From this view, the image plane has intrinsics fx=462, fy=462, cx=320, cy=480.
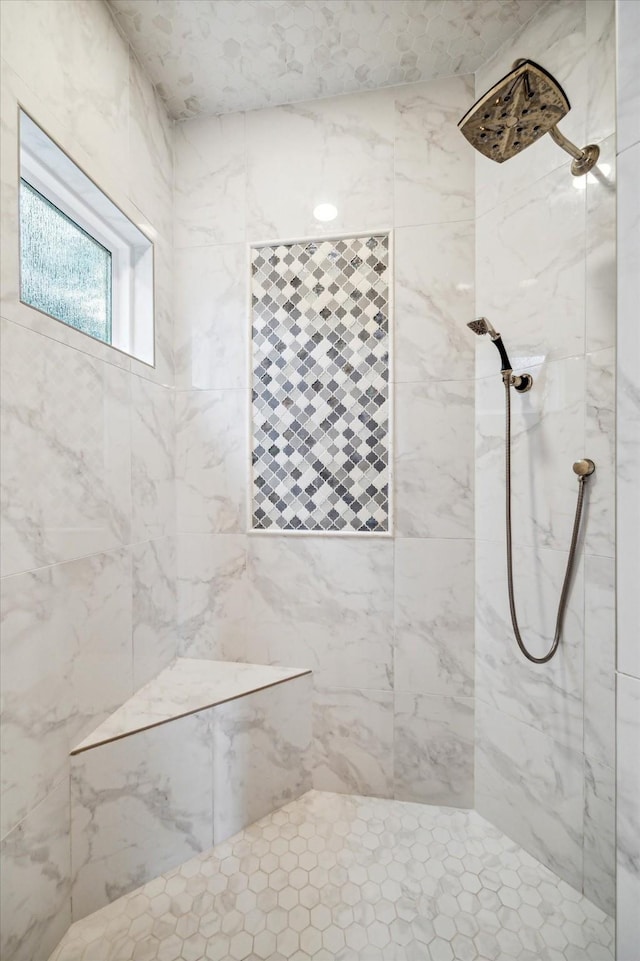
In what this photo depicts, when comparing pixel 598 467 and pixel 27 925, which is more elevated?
pixel 598 467

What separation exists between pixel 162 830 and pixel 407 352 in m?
1.67

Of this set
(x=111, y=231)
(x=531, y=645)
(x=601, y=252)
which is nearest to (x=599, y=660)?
(x=531, y=645)

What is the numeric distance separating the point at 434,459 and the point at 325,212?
973mm

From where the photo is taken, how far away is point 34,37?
108 cm

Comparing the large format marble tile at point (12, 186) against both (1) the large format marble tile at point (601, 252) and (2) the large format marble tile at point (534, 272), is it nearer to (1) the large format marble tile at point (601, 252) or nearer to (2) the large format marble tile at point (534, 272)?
(2) the large format marble tile at point (534, 272)

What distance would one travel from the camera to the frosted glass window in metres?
1.19

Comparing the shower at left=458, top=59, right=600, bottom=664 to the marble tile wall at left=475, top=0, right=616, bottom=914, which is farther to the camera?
the marble tile wall at left=475, top=0, right=616, bottom=914

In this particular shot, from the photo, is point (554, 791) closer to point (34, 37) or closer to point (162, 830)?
point (162, 830)

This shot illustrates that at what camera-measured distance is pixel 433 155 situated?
1587 mm

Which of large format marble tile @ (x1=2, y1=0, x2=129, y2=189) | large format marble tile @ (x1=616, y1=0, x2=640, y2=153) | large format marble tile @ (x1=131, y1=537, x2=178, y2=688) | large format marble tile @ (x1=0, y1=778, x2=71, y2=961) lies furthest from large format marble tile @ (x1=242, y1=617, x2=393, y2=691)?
large format marble tile @ (x1=2, y1=0, x2=129, y2=189)

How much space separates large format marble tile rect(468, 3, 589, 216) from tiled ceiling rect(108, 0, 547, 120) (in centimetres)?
4

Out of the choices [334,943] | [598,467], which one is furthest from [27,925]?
[598,467]

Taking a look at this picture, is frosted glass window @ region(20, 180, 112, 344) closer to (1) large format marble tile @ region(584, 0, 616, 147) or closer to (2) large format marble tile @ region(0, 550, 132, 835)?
(2) large format marble tile @ region(0, 550, 132, 835)

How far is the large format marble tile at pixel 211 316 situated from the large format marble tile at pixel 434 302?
578mm
